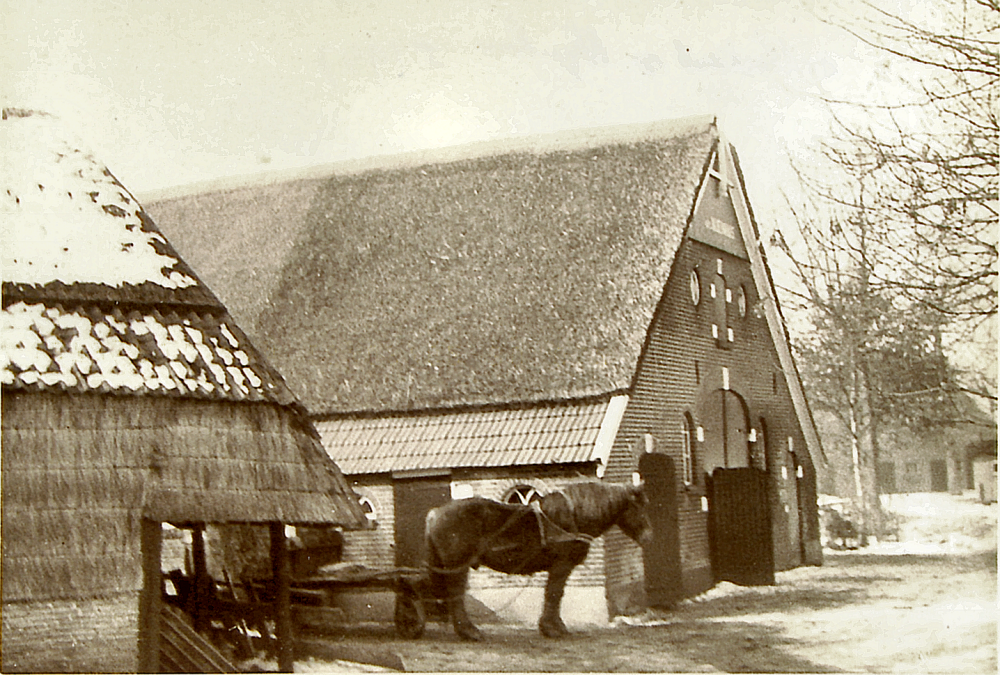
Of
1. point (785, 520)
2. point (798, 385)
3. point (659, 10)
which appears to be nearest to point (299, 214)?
point (659, 10)

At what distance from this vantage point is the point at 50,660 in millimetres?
8086

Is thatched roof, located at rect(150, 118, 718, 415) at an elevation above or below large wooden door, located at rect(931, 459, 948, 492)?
above

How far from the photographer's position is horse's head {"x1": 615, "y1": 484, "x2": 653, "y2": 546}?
9.40 meters

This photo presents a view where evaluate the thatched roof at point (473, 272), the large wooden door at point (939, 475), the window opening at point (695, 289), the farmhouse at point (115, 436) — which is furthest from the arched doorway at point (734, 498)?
the farmhouse at point (115, 436)

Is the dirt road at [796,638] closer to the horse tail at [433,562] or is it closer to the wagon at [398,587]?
the wagon at [398,587]

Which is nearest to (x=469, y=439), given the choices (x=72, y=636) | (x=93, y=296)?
(x=93, y=296)

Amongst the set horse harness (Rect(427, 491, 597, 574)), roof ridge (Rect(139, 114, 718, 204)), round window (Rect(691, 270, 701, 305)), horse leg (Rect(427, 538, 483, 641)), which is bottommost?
horse leg (Rect(427, 538, 483, 641))

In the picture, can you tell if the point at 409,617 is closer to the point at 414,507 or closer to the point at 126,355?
the point at 414,507

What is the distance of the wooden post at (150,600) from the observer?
26.0ft

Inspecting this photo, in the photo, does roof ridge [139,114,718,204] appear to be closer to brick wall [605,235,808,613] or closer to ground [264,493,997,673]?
brick wall [605,235,808,613]

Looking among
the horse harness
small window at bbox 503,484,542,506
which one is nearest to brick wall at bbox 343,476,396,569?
the horse harness

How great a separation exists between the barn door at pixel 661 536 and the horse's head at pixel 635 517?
0.78 ft

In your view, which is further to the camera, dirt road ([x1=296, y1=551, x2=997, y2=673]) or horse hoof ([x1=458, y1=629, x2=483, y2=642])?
horse hoof ([x1=458, y1=629, x2=483, y2=642])

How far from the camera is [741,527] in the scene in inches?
434
